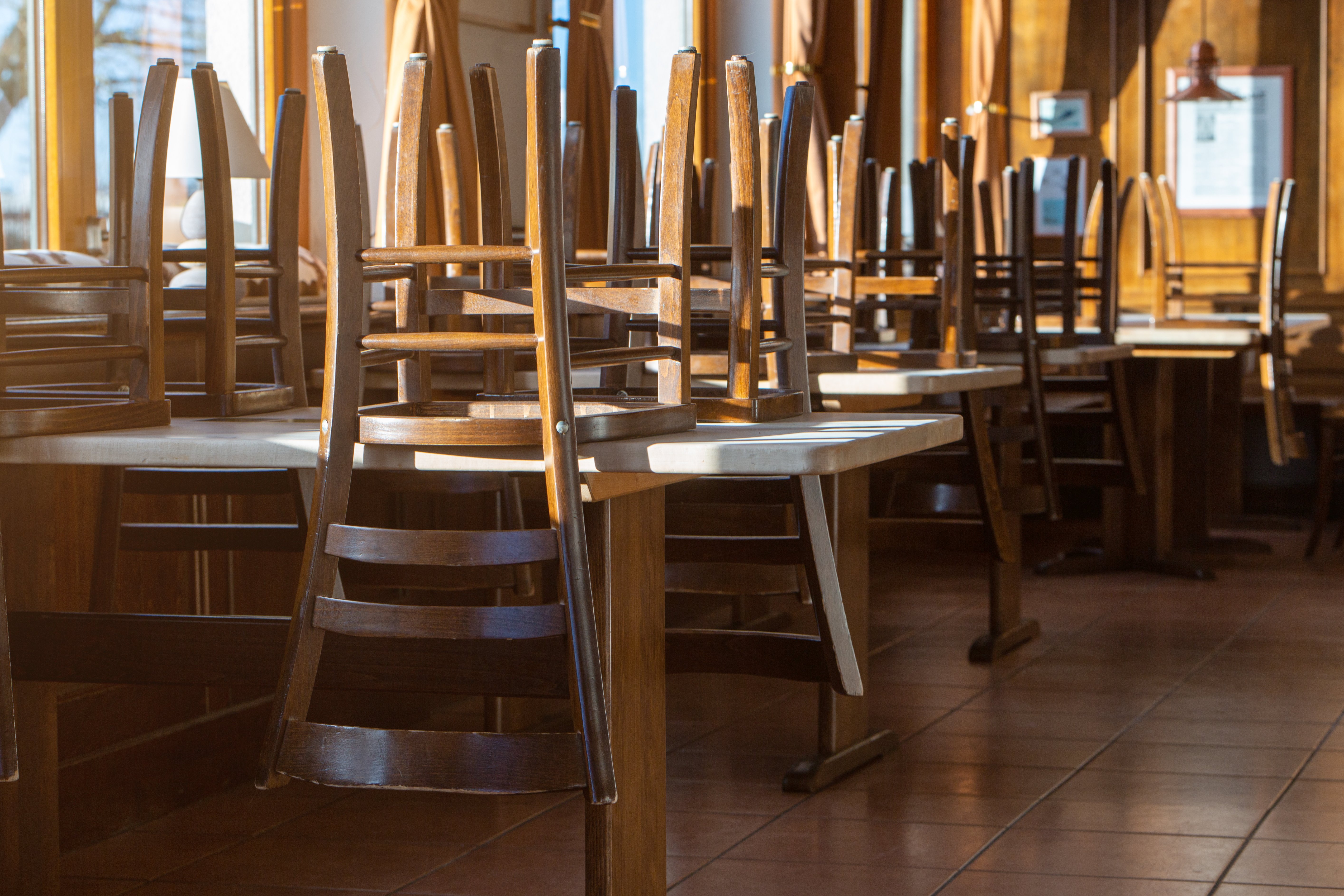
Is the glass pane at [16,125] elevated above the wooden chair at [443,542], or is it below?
above

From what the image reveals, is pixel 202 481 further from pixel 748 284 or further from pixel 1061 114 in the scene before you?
pixel 1061 114

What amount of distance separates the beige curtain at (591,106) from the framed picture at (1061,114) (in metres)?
4.61

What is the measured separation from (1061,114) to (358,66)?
5564mm

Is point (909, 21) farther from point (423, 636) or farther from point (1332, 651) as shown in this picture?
point (423, 636)

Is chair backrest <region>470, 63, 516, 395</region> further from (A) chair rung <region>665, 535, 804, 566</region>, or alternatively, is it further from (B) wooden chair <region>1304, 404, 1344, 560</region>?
(B) wooden chair <region>1304, 404, 1344, 560</region>

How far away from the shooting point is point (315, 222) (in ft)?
15.3

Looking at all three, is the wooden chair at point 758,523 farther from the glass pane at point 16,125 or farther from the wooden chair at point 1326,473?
the wooden chair at point 1326,473

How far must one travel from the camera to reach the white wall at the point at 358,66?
467 cm

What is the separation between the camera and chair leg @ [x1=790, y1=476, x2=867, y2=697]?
2393mm

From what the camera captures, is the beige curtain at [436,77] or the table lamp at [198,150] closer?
the table lamp at [198,150]

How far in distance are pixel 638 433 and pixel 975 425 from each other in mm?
2242

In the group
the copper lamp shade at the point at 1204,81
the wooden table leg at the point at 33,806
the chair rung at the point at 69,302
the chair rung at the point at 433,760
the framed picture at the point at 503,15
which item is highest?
the copper lamp shade at the point at 1204,81

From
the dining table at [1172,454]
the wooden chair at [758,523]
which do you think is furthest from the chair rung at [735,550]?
the dining table at [1172,454]

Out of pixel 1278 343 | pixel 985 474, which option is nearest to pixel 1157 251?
pixel 1278 343
